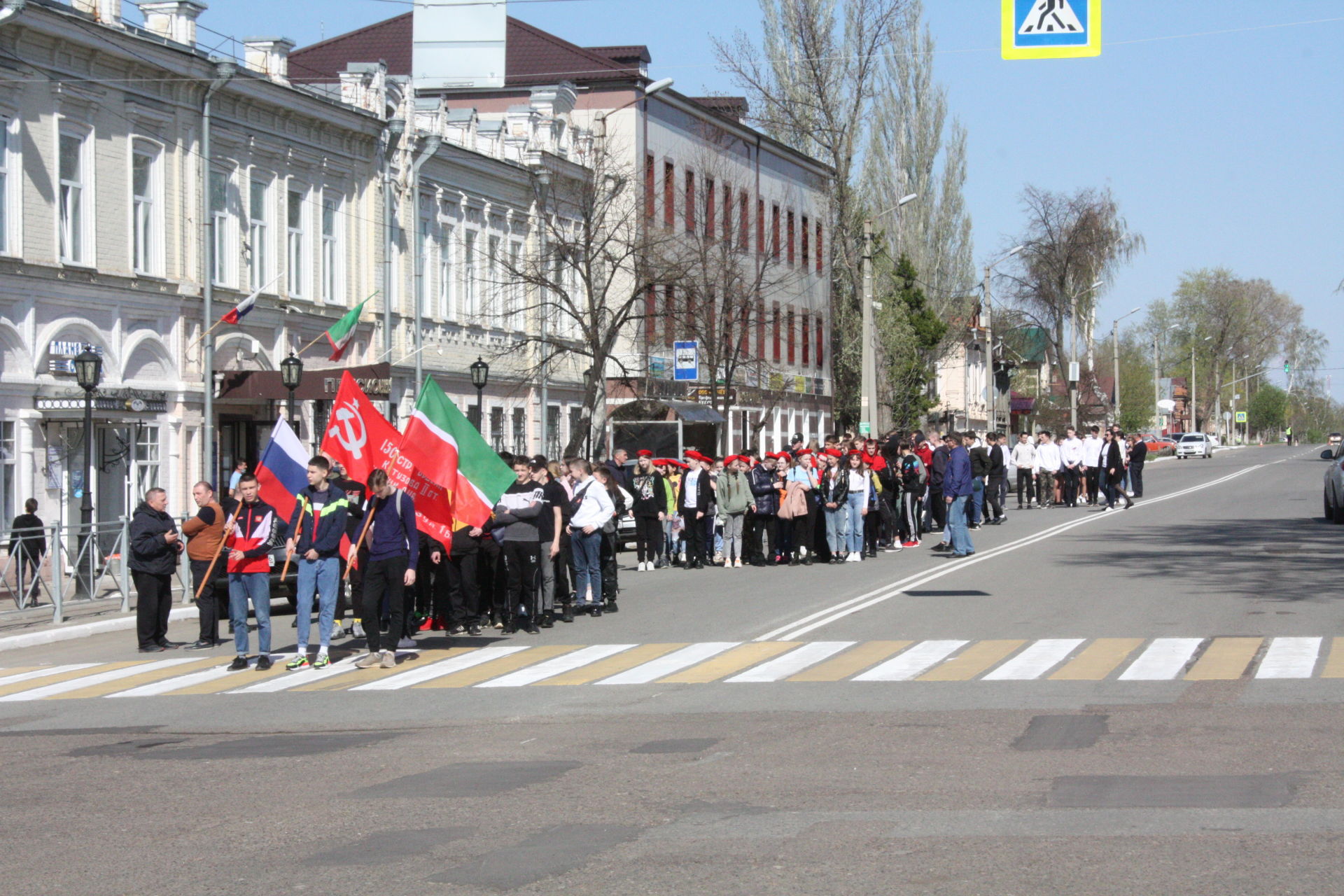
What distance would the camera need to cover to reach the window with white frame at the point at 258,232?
105ft

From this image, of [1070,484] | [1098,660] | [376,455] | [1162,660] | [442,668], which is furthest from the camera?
[1070,484]

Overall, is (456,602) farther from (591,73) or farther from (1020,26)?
(591,73)

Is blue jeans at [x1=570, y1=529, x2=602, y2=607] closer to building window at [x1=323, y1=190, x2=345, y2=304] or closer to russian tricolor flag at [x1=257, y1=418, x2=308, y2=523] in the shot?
russian tricolor flag at [x1=257, y1=418, x2=308, y2=523]

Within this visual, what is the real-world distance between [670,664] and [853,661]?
1612 mm

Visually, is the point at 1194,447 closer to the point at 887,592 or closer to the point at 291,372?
the point at 291,372

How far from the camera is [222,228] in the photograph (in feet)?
102

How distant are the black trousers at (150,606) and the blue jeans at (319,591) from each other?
3.07 m

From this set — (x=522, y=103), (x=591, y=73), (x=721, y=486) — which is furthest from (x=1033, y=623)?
(x=591, y=73)

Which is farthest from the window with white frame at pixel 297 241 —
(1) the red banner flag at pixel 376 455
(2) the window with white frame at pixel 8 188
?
(1) the red banner flag at pixel 376 455

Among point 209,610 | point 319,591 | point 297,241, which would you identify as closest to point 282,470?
point 209,610

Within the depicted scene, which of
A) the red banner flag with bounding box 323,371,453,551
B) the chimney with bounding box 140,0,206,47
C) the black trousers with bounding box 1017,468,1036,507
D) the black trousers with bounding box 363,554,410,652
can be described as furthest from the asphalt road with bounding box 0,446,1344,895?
the black trousers with bounding box 1017,468,1036,507

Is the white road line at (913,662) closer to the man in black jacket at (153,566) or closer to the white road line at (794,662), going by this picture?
the white road line at (794,662)

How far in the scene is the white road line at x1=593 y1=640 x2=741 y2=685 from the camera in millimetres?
13680

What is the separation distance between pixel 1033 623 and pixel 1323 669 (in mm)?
4047
